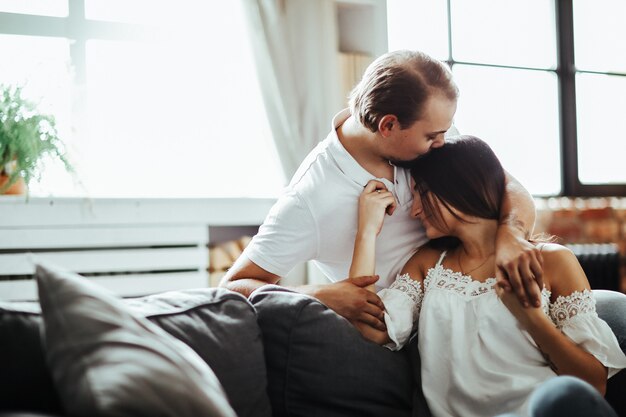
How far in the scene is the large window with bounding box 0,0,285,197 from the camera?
3.12m

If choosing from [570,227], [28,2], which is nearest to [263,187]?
[28,2]

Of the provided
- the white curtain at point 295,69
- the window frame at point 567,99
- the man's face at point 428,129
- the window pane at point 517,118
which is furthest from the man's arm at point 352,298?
the window frame at point 567,99

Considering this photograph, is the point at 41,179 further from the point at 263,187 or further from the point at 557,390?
the point at 557,390

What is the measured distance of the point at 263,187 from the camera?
11.6 feet

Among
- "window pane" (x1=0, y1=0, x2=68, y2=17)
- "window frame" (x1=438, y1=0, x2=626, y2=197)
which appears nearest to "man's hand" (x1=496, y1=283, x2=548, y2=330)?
"window pane" (x1=0, y1=0, x2=68, y2=17)

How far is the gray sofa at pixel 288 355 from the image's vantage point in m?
1.30

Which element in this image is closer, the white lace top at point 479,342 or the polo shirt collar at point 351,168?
the white lace top at point 479,342

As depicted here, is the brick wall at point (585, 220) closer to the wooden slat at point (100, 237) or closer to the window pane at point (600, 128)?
the window pane at point (600, 128)

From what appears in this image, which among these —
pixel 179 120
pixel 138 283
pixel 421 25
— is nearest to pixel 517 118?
pixel 421 25

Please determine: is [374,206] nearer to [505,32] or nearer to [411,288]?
[411,288]

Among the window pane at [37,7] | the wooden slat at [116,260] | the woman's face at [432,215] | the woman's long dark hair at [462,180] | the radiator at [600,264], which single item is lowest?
the radiator at [600,264]

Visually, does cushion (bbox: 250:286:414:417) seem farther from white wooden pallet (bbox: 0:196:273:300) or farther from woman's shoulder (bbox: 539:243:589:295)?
white wooden pallet (bbox: 0:196:273:300)

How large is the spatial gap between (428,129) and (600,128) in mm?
3168

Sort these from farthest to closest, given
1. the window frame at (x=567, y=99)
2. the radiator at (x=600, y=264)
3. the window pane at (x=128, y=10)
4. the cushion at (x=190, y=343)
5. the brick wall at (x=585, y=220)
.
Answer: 1. the window frame at (x=567, y=99)
2. the brick wall at (x=585, y=220)
3. the radiator at (x=600, y=264)
4. the window pane at (x=128, y=10)
5. the cushion at (x=190, y=343)
